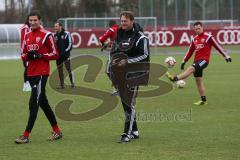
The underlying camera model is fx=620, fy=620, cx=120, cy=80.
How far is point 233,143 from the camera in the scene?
31.3 ft

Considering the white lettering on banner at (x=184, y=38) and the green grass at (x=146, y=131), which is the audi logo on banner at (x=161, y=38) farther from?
the green grass at (x=146, y=131)

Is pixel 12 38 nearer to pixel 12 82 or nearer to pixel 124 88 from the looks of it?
pixel 12 82

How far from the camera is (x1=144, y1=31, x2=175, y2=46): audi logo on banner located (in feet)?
139

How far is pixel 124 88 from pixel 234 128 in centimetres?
228

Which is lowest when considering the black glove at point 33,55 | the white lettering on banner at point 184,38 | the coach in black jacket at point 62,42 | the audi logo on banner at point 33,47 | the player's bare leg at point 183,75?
the white lettering on banner at point 184,38

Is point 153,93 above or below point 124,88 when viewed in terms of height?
below

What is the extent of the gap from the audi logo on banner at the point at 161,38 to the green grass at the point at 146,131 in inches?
967

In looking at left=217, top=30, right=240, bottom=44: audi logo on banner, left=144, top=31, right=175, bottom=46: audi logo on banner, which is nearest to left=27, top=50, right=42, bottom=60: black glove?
left=144, top=31, right=175, bottom=46: audi logo on banner

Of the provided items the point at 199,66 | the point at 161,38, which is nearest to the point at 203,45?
the point at 199,66

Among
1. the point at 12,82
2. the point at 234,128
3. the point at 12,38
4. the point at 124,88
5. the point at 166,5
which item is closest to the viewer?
the point at 124,88

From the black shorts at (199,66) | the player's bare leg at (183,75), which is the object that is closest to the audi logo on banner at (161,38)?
the black shorts at (199,66)

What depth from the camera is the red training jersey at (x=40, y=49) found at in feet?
32.4

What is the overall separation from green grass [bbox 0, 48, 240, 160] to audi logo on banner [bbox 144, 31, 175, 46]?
80.5 feet

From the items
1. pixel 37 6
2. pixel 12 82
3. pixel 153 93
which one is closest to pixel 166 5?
pixel 37 6
